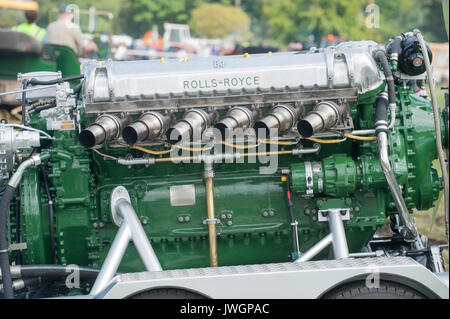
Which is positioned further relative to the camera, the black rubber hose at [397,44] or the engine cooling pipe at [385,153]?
the black rubber hose at [397,44]

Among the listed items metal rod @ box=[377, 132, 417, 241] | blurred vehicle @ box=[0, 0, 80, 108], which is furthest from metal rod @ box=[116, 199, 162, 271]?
blurred vehicle @ box=[0, 0, 80, 108]

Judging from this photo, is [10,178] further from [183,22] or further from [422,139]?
[183,22]

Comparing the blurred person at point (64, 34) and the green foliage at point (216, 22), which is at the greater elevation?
the green foliage at point (216, 22)

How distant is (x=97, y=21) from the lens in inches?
956

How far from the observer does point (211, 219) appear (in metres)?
4.60

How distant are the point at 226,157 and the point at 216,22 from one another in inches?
1659

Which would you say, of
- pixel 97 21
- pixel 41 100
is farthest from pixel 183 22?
pixel 41 100

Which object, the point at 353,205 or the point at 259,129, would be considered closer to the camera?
the point at 259,129

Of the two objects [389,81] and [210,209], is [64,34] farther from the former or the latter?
[389,81]

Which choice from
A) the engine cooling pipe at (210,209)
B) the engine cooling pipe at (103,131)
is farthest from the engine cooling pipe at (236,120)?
the engine cooling pipe at (103,131)

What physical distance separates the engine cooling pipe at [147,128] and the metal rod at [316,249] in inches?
45.0

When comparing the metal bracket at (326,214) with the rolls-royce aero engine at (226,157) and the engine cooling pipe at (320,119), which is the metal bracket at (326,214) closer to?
the rolls-royce aero engine at (226,157)

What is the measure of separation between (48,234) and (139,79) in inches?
46.9

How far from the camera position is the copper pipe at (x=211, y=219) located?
459cm
